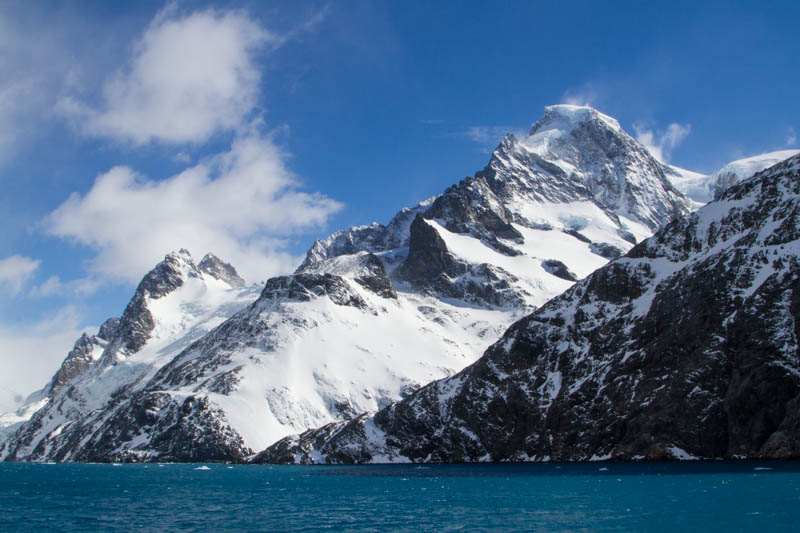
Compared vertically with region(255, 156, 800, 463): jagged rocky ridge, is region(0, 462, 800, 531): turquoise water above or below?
below

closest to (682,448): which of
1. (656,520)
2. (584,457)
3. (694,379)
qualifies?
(694,379)

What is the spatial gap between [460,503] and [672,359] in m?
79.3

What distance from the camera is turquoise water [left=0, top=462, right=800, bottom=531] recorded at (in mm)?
71688

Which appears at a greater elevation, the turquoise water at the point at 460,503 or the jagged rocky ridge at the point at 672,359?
the jagged rocky ridge at the point at 672,359

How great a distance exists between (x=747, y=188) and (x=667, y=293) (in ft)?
114

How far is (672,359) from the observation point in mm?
150875

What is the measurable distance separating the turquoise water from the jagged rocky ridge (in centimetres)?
1259

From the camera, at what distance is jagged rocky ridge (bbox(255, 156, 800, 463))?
13200cm

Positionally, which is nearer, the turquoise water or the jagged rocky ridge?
the turquoise water

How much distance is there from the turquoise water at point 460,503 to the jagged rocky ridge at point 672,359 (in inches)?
496

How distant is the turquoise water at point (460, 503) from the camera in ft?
235

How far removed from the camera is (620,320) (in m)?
178

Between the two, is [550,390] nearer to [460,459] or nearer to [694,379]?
[460,459]

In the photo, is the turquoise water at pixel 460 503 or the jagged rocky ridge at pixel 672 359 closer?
the turquoise water at pixel 460 503
